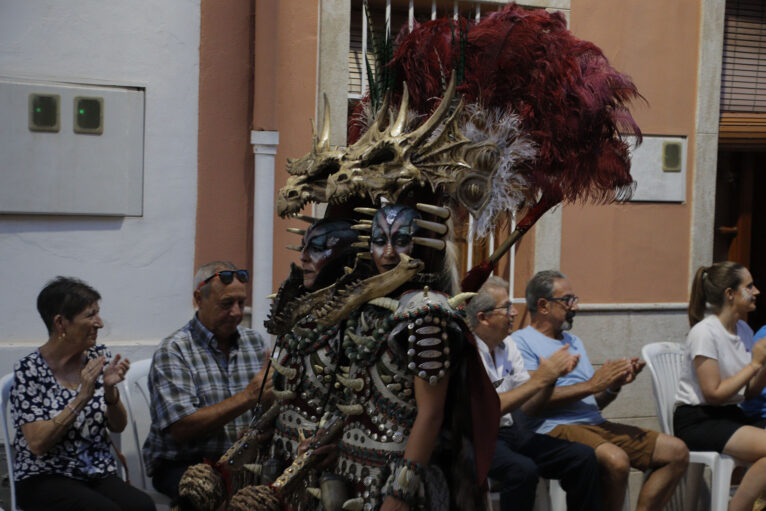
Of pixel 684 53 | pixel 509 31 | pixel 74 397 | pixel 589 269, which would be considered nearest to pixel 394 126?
pixel 509 31

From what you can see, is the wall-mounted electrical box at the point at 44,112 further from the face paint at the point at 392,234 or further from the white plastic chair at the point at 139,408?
the face paint at the point at 392,234

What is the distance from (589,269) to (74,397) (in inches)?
165

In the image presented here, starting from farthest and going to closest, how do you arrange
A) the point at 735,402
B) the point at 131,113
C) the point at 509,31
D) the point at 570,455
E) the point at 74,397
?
the point at 131,113 < the point at 735,402 < the point at 570,455 < the point at 74,397 < the point at 509,31

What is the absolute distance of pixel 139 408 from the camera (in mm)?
4691

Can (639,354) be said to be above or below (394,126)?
below

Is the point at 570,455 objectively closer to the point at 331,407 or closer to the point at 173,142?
the point at 331,407

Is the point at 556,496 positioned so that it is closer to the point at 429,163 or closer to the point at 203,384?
the point at 203,384

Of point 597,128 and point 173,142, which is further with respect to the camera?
point 173,142

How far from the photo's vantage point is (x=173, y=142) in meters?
5.94

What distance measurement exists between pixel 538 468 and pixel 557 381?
0.55 metres

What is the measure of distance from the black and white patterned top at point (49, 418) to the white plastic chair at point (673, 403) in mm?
3000

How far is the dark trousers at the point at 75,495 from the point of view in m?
3.84

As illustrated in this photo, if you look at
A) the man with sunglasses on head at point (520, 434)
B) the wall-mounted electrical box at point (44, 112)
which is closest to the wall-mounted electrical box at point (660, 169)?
the man with sunglasses on head at point (520, 434)

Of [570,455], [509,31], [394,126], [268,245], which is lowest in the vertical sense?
[570,455]
